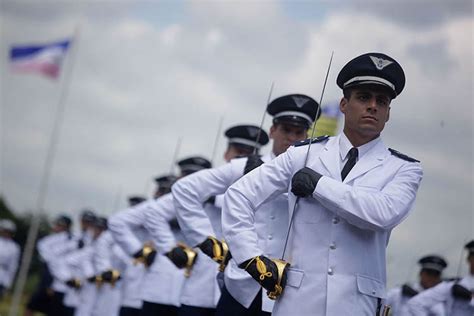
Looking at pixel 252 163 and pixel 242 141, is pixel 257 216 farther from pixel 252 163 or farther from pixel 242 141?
pixel 242 141

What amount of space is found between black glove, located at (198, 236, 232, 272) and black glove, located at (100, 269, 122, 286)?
6.81 meters

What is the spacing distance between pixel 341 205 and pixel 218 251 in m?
2.25

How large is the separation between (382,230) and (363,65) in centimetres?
91

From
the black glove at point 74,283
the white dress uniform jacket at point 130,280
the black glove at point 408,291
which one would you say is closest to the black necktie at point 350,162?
the white dress uniform jacket at point 130,280

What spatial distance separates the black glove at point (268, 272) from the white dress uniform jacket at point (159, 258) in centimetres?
411

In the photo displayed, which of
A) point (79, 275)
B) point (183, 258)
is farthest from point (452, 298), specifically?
point (79, 275)

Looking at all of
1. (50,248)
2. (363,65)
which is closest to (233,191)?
(363,65)

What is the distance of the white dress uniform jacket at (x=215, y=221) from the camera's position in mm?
6289

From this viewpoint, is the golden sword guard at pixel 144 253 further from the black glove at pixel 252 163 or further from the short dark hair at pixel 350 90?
the short dark hair at pixel 350 90

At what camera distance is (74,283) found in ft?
54.4

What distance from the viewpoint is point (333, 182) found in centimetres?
471

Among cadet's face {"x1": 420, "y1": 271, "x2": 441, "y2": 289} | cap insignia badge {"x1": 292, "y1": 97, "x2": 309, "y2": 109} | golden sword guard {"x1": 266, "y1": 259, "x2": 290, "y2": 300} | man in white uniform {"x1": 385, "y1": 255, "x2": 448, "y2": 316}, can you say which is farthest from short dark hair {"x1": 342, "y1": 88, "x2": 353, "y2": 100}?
cadet's face {"x1": 420, "y1": 271, "x2": 441, "y2": 289}

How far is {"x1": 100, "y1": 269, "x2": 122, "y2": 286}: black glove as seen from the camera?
531 inches

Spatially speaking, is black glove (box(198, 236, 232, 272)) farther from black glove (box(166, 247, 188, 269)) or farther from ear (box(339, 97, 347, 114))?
ear (box(339, 97, 347, 114))
